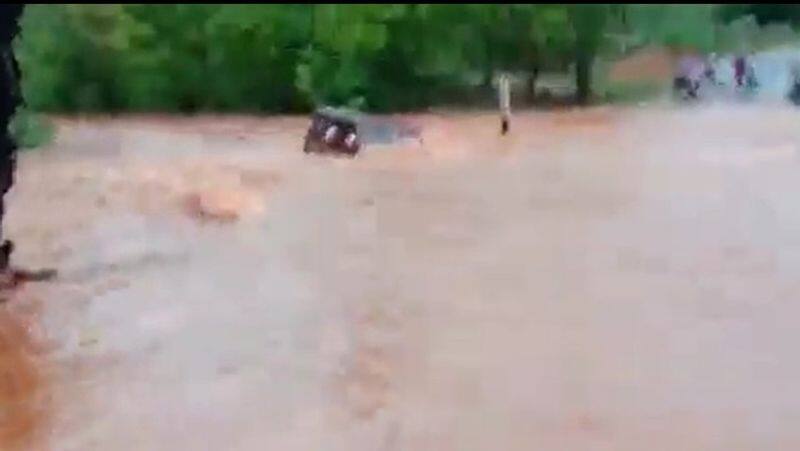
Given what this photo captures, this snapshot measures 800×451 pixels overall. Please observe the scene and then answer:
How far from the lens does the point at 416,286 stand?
52.3 inches

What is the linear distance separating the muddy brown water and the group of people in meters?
0.03

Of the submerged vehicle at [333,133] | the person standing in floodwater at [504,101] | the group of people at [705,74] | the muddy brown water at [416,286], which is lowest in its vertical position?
the muddy brown water at [416,286]

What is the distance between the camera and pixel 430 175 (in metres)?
1.62

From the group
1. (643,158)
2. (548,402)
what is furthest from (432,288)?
(643,158)

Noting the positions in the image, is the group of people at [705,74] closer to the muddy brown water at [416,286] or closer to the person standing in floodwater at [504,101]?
the muddy brown water at [416,286]

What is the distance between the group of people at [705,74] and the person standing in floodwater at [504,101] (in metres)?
0.16

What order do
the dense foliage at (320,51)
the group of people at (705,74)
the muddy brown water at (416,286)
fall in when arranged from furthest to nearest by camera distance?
the dense foliage at (320,51) < the group of people at (705,74) < the muddy brown water at (416,286)

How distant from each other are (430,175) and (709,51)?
0.94 feet

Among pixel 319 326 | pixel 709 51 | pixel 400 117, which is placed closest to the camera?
pixel 319 326

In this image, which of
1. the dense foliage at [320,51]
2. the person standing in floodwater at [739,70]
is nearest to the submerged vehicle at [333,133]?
the dense foliage at [320,51]

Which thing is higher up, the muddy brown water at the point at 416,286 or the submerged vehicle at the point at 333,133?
the submerged vehicle at the point at 333,133

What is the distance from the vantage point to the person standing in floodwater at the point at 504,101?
162 centimetres

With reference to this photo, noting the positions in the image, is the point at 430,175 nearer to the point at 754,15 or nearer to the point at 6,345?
the point at 754,15

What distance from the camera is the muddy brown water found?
3.53 ft
